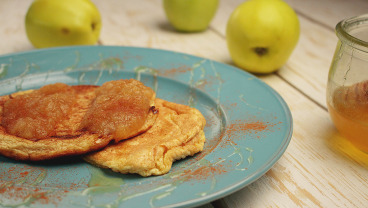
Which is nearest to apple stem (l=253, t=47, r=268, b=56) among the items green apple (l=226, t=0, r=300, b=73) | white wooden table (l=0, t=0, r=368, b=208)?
green apple (l=226, t=0, r=300, b=73)

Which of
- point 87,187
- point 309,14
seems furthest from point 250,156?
point 309,14

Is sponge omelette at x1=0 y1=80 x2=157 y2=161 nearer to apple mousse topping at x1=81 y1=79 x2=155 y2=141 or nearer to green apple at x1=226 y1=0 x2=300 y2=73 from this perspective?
apple mousse topping at x1=81 y1=79 x2=155 y2=141

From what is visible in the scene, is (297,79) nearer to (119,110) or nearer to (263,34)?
(263,34)

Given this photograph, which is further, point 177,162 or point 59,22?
point 59,22

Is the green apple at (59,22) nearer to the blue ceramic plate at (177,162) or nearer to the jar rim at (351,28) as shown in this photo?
the blue ceramic plate at (177,162)

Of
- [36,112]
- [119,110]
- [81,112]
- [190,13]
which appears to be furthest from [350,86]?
[190,13]

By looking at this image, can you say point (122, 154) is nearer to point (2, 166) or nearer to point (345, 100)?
point (2, 166)

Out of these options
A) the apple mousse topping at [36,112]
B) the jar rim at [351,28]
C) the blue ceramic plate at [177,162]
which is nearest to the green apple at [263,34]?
the blue ceramic plate at [177,162]
